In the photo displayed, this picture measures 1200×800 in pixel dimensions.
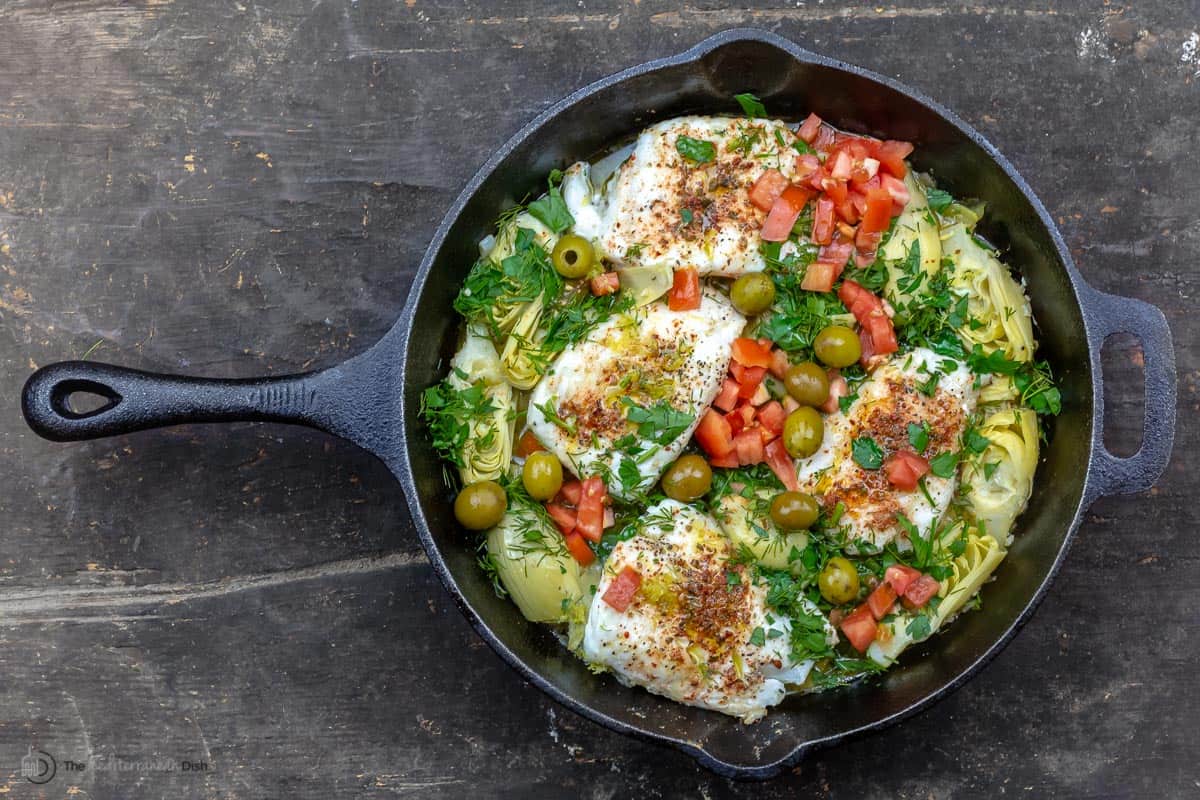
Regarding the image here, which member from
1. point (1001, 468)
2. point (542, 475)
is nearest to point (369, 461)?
point (542, 475)

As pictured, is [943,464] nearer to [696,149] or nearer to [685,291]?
[685,291]

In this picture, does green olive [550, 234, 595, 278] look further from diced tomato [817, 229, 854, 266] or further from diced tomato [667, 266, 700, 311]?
diced tomato [817, 229, 854, 266]

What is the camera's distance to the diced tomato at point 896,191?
421 cm

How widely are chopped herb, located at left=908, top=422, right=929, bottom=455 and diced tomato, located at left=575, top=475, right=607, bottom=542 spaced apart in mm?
1370

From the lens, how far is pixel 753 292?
4043mm

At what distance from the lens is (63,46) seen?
182 inches

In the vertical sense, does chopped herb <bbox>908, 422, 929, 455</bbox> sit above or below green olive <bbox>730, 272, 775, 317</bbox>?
below

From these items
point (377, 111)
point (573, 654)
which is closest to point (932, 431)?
point (573, 654)

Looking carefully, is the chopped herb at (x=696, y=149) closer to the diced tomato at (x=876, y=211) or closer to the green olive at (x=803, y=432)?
the diced tomato at (x=876, y=211)

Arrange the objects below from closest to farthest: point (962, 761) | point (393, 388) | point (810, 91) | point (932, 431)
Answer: point (393, 388), point (932, 431), point (810, 91), point (962, 761)

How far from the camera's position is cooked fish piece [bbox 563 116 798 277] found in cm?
407

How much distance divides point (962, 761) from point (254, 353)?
161 inches

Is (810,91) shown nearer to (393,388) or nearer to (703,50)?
(703,50)

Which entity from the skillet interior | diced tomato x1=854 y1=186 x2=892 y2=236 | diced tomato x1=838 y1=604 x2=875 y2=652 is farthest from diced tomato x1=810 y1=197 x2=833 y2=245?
diced tomato x1=838 y1=604 x2=875 y2=652
